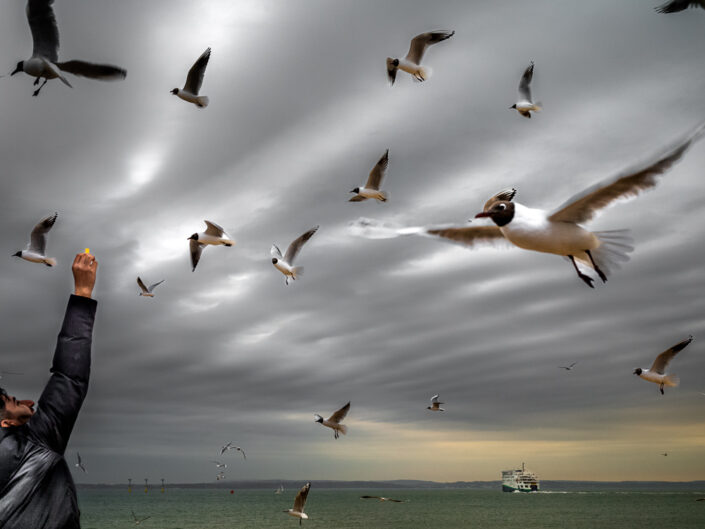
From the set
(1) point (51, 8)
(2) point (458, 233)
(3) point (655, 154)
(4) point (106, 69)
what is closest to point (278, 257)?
(1) point (51, 8)

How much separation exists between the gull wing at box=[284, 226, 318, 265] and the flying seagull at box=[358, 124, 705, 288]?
33.8 feet

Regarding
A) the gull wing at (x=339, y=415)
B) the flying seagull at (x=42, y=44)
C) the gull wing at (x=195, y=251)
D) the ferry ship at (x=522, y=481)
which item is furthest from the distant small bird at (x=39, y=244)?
the ferry ship at (x=522, y=481)

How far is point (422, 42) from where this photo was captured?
12.9m

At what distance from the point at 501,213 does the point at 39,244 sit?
38.6ft

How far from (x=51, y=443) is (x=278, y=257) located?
1345 centimetres

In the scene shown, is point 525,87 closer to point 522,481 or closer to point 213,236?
point 213,236

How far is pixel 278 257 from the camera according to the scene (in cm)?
1611

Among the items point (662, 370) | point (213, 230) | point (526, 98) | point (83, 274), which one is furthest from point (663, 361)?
point (83, 274)

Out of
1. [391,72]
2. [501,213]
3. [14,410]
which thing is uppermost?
[391,72]

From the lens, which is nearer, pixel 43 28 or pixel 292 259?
pixel 43 28

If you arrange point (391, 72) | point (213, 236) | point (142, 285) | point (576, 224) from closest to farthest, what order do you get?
point (576, 224) → point (391, 72) → point (213, 236) → point (142, 285)

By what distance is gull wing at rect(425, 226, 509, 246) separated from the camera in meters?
5.21

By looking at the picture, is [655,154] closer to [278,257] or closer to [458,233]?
[458,233]

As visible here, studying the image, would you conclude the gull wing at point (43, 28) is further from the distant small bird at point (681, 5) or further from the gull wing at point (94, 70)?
the distant small bird at point (681, 5)
